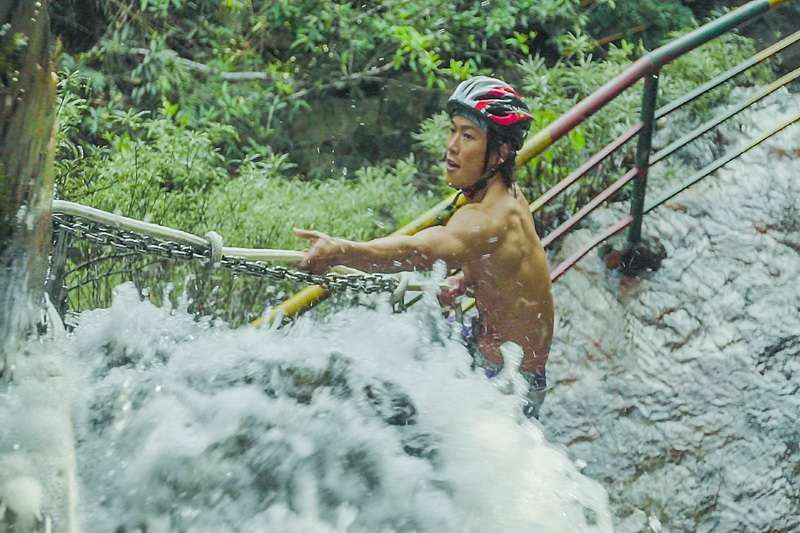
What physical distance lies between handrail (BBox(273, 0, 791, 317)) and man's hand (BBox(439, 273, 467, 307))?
31 centimetres

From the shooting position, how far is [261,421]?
262 cm

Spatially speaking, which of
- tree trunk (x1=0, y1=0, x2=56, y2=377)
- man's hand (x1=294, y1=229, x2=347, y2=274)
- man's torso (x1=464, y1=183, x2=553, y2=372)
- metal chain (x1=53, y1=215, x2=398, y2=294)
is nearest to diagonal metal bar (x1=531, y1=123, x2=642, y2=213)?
man's torso (x1=464, y1=183, x2=553, y2=372)

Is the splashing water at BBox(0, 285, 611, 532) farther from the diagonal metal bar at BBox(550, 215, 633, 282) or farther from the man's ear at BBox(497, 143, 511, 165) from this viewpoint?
the diagonal metal bar at BBox(550, 215, 633, 282)

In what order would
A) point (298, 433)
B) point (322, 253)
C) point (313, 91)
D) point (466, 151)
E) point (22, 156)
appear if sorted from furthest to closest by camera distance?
point (313, 91) → point (466, 151) → point (322, 253) → point (298, 433) → point (22, 156)

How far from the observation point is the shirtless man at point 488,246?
10.1ft

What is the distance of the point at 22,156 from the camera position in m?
2.18

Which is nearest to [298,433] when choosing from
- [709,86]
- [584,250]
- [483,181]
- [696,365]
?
[483,181]

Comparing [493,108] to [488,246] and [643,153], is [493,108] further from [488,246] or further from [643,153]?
[643,153]

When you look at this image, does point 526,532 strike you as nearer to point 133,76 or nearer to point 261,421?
point 261,421

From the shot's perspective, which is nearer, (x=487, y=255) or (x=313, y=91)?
(x=487, y=255)

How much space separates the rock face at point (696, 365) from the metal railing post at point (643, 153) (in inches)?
8.6

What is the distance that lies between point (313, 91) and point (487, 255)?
3925 mm

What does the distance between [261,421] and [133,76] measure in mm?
4336

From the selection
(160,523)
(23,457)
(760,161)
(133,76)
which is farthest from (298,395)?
(133,76)
